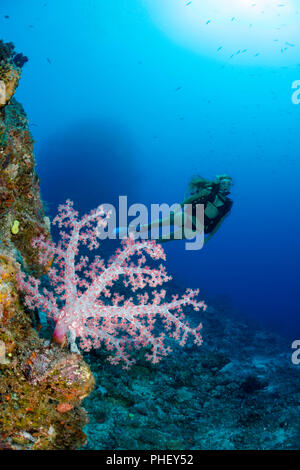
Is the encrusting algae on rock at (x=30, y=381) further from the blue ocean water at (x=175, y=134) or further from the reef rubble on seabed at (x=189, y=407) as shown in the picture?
the blue ocean water at (x=175, y=134)

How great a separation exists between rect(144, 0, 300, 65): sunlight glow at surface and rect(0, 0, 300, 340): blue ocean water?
48.1 inches

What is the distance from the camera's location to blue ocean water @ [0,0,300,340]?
131 ft

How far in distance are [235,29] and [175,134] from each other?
30.7m

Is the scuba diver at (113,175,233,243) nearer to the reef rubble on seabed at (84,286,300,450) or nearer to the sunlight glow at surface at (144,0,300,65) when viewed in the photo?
the reef rubble on seabed at (84,286,300,450)

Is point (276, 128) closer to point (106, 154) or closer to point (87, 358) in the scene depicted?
→ point (106, 154)

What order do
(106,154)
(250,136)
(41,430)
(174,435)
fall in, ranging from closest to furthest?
(41,430) → (174,435) → (106,154) → (250,136)

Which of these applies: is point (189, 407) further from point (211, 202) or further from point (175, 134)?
point (175, 134)

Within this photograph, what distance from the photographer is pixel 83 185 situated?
117 feet

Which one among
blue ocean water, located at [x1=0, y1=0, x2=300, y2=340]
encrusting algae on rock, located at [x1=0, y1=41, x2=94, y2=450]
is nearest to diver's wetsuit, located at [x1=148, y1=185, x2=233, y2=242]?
encrusting algae on rock, located at [x1=0, y1=41, x2=94, y2=450]

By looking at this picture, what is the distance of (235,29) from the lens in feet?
187

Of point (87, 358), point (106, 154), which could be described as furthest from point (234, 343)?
point (106, 154)

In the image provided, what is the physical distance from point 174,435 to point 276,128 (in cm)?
9121

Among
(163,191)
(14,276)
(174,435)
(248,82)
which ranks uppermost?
(248,82)

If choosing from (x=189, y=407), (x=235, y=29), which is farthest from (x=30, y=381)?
(x=235, y=29)
